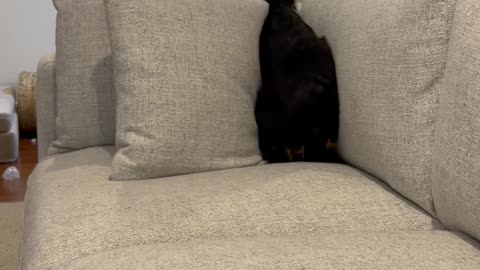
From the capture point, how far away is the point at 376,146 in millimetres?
1194

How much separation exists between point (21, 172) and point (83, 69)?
1568 millimetres

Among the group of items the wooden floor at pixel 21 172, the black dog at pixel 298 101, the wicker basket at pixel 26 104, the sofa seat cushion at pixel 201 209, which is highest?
the black dog at pixel 298 101

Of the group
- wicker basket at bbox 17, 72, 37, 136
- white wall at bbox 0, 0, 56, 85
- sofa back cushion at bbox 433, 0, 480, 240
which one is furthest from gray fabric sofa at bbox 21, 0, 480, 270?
white wall at bbox 0, 0, 56, 85

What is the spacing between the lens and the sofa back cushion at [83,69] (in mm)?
1528

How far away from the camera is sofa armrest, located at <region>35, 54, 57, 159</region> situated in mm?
1622

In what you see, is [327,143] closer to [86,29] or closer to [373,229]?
[373,229]

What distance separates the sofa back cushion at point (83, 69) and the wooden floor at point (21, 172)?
3.66 ft

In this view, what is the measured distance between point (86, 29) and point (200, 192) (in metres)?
0.71

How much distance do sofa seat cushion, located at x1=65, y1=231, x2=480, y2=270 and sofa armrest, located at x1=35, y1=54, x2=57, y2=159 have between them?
865mm

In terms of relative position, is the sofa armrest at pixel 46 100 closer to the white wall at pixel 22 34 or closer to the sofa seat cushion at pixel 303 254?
the sofa seat cushion at pixel 303 254

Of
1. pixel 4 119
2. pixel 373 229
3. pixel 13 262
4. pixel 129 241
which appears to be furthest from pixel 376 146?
pixel 4 119

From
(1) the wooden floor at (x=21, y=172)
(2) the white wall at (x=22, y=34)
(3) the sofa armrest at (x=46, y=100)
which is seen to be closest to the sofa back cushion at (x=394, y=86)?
(3) the sofa armrest at (x=46, y=100)

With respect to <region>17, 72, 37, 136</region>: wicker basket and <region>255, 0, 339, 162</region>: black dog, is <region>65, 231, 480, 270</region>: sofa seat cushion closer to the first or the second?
<region>255, 0, 339, 162</region>: black dog

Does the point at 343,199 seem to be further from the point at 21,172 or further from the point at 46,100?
the point at 21,172
